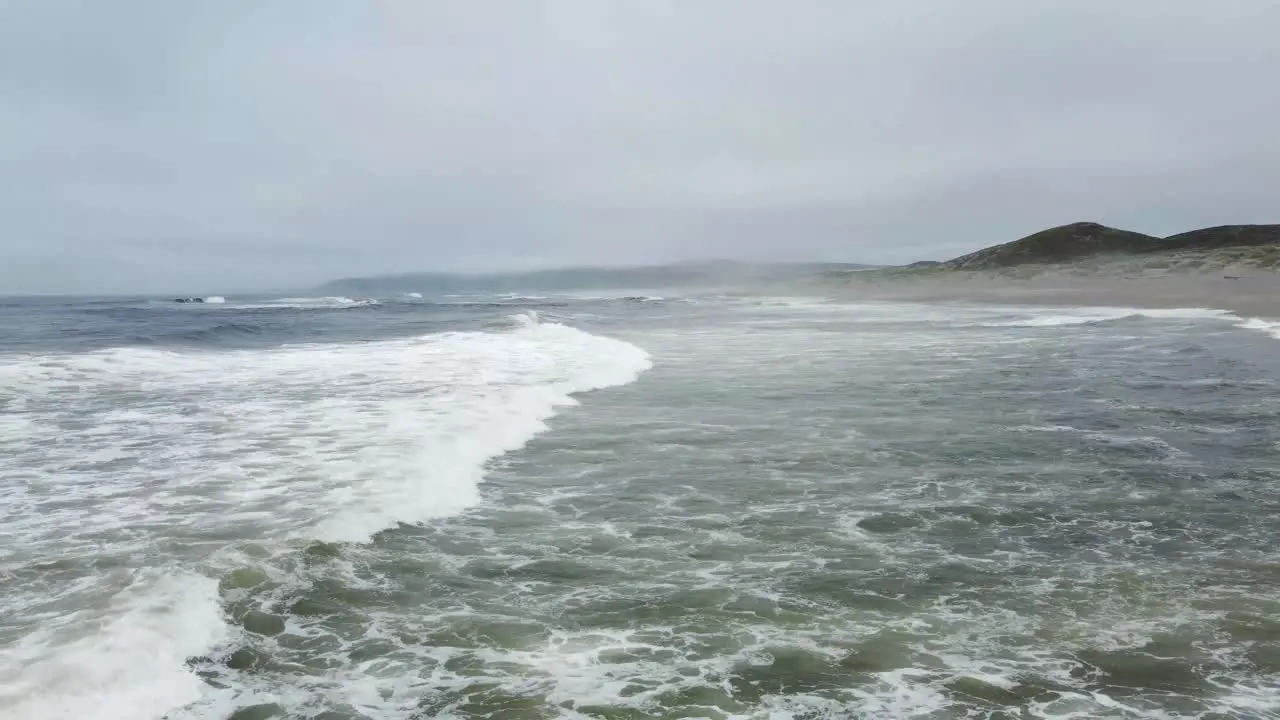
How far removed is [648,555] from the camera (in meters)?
6.68

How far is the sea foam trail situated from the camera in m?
4.93

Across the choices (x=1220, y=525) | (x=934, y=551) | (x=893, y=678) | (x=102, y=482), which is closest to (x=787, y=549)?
(x=934, y=551)

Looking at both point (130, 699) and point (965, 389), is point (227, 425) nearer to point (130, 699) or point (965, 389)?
point (130, 699)

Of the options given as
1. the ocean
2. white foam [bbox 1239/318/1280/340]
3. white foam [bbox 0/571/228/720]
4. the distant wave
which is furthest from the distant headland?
white foam [bbox 0/571/228/720]

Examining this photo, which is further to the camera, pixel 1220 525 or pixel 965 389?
pixel 965 389

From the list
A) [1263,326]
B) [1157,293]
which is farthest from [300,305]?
[1263,326]

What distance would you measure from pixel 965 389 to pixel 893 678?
1178cm

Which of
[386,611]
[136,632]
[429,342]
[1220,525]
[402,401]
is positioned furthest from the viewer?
[429,342]

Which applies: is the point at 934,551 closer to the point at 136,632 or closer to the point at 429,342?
the point at 136,632

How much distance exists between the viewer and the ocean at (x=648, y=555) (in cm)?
458

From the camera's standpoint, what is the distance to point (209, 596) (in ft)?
18.9

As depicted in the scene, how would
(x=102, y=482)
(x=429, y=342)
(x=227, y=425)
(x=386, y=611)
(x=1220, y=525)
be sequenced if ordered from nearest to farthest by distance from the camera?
(x=386, y=611)
(x=1220, y=525)
(x=102, y=482)
(x=227, y=425)
(x=429, y=342)

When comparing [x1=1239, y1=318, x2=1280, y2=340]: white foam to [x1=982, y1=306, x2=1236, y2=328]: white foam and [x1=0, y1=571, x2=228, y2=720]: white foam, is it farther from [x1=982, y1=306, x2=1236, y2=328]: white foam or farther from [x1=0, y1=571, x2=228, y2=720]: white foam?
[x1=0, y1=571, x2=228, y2=720]: white foam

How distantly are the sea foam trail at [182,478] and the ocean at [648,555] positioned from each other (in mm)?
43
